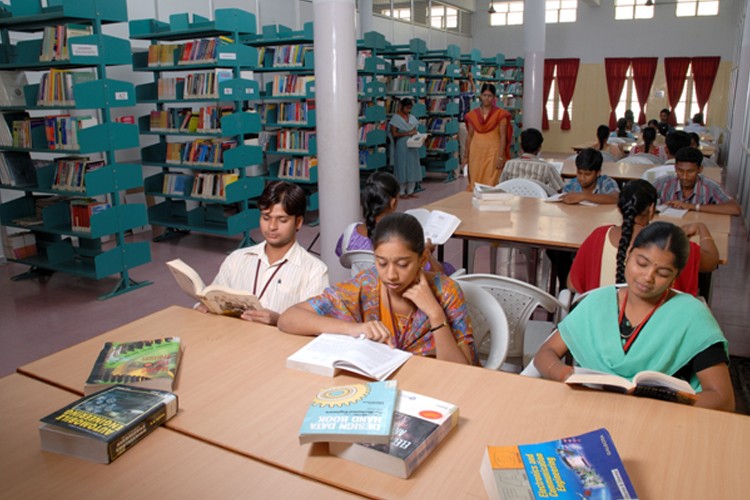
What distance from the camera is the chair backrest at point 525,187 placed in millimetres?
4977

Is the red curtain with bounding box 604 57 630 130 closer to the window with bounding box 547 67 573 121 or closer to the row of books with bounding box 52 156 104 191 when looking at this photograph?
the window with bounding box 547 67 573 121

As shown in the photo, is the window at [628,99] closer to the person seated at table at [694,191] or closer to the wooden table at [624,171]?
the wooden table at [624,171]

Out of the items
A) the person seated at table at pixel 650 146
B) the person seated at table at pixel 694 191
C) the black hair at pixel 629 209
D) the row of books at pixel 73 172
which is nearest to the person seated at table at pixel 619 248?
the black hair at pixel 629 209

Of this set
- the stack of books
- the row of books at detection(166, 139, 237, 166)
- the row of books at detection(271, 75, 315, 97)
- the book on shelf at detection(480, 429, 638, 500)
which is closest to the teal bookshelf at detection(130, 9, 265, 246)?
the row of books at detection(166, 139, 237, 166)

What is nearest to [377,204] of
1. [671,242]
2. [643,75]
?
[671,242]

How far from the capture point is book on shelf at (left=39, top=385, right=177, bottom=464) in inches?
54.1

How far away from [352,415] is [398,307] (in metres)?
0.74

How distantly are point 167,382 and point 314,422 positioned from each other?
1.79 feet

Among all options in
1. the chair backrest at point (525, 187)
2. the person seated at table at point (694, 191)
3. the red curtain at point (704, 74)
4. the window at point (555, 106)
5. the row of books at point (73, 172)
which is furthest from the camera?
the window at point (555, 106)

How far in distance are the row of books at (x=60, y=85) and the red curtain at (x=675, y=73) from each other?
14218mm

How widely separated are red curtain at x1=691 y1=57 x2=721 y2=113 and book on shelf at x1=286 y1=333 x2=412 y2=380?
15611 millimetres

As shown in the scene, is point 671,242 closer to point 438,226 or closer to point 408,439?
point 408,439

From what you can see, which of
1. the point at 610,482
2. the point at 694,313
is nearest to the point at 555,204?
the point at 694,313

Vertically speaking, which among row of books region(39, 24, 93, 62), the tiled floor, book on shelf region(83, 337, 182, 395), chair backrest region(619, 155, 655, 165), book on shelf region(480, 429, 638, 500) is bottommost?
the tiled floor
